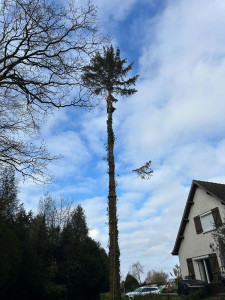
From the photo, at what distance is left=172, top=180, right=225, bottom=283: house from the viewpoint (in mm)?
15967

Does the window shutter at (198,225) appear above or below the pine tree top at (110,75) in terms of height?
below

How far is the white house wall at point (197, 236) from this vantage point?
16719 mm

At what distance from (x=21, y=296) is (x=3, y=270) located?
5.02 meters

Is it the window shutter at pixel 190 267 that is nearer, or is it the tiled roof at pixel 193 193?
the tiled roof at pixel 193 193

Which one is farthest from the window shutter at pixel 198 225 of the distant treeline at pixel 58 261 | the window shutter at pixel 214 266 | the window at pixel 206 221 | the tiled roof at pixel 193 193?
the distant treeline at pixel 58 261

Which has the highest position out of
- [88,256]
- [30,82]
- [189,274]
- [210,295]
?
[30,82]

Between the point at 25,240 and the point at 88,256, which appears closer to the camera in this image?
the point at 25,240

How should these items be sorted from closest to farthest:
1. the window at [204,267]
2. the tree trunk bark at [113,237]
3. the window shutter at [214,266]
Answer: the tree trunk bark at [113,237], the window shutter at [214,266], the window at [204,267]

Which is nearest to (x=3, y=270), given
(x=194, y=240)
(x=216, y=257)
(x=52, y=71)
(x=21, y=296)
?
(x=21, y=296)

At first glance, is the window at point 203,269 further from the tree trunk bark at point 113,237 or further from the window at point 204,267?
the tree trunk bark at point 113,237

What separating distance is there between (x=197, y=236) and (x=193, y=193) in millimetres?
3140

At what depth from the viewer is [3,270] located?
7301mm

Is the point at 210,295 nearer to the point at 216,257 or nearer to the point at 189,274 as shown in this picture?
the point at 216,257

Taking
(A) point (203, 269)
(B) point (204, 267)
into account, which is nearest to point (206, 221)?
(B) point (204, 267)
